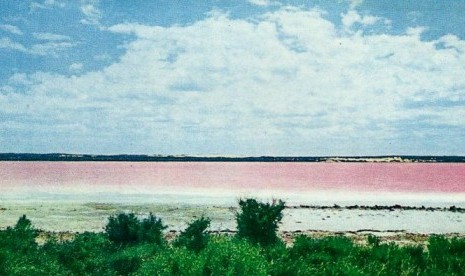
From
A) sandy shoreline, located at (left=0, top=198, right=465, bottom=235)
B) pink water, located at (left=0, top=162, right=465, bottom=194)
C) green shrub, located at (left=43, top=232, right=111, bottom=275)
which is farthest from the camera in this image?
pink water, located at (left=0, top=162, right=465, bottom=194)

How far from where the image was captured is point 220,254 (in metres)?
8.17

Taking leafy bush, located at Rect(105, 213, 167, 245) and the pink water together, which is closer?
leafy bush, located at Rect(105, 213, 167, 245)

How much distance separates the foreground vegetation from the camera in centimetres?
814

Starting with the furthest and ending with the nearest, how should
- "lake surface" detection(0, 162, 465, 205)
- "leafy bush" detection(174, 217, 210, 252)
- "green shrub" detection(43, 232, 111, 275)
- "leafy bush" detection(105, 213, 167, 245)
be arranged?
A: "lake surface" detection(0, 162, 465, 205)
"leafy bush" detection(105, 213, 167, 245)
"green shrub" detection(43, 232, 111, 275)
"leafy bush" detection(174, 217, 210, 252)

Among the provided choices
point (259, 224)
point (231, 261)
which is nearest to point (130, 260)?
point (231, 261)

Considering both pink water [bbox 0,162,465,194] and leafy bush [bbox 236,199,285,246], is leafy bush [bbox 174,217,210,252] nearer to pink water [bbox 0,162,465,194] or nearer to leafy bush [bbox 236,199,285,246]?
leafy bush [bbox 236,199,285,246]

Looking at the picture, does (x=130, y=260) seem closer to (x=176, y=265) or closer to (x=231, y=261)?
(x=176, y=265)

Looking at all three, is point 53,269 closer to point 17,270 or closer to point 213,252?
point 17,270

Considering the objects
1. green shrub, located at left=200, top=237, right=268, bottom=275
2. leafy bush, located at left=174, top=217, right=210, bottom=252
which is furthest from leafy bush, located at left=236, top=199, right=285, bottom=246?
green shrub, located at left=200, top=237, right=268, bottom=275

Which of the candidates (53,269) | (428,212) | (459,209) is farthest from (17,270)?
(459,209)

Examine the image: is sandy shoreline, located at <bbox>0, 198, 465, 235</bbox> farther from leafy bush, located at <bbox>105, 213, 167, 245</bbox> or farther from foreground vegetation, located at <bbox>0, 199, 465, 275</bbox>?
foreground vegetation, located at <bbox>0, 199, 465, 275</bbox>

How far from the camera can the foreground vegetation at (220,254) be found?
320 inches

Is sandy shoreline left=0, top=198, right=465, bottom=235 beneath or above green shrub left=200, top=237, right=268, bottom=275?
beneath

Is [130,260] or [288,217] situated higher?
[130,260]
